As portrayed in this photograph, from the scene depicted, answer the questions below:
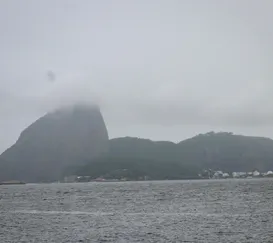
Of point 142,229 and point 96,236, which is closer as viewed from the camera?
point 96,236

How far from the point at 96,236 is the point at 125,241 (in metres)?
4.13

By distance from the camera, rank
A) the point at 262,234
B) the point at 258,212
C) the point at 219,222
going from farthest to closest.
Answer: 1. the point at 258,212
2. the point at 219,222
3. the point at 262,234

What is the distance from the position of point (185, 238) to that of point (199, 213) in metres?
22.1

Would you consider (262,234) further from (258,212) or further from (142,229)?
(258,212)

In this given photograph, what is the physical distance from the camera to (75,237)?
1671 inches

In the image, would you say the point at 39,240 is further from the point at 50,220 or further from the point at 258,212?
the point at 258,212

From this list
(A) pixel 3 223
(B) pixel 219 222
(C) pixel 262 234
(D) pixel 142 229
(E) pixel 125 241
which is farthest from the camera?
(A) pixel 3 223

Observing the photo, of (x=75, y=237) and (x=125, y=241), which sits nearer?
(x=125, y=241)

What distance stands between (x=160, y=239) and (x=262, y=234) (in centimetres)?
938

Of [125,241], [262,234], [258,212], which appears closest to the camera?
[125,241]

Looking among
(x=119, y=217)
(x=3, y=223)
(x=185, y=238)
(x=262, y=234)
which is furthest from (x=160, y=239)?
(x=3, y=223)

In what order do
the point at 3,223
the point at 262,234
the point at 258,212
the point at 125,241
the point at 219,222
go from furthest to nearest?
1. the point at 258,212
2. the point at 3,223
3. the point at 219,222
4. the point at 262,234
5. the point at 125,241

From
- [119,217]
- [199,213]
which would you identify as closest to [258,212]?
[199,213]

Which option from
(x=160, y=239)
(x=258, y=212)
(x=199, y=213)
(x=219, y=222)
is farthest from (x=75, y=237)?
(x=258, y=212)
